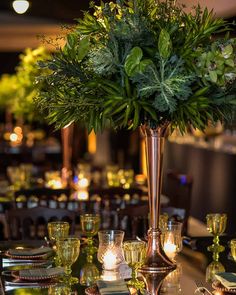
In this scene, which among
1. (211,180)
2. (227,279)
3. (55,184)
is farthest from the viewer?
(211,180)

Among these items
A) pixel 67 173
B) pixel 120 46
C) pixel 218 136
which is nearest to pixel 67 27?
pixel 120 46

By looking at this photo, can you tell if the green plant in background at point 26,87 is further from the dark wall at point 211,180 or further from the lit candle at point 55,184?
the dark wall at point 211,180

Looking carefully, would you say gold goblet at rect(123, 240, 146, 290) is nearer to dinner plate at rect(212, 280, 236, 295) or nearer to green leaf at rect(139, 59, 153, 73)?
dinner plate at rect(212, 280, 236, 295)

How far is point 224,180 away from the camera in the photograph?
8719 mm

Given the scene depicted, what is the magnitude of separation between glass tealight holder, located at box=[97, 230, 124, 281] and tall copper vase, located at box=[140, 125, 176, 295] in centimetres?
13

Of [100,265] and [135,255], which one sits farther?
[100,265]

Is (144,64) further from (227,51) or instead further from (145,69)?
(227,51)

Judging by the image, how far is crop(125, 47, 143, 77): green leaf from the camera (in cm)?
272

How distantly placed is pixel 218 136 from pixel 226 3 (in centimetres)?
388

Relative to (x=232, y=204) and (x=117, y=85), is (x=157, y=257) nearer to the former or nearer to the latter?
(x=117, y=85)

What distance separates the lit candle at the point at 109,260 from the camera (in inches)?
121

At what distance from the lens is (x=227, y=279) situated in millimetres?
2832

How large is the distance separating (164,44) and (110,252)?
0.89 metres

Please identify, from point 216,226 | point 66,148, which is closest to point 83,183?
point 66,148
